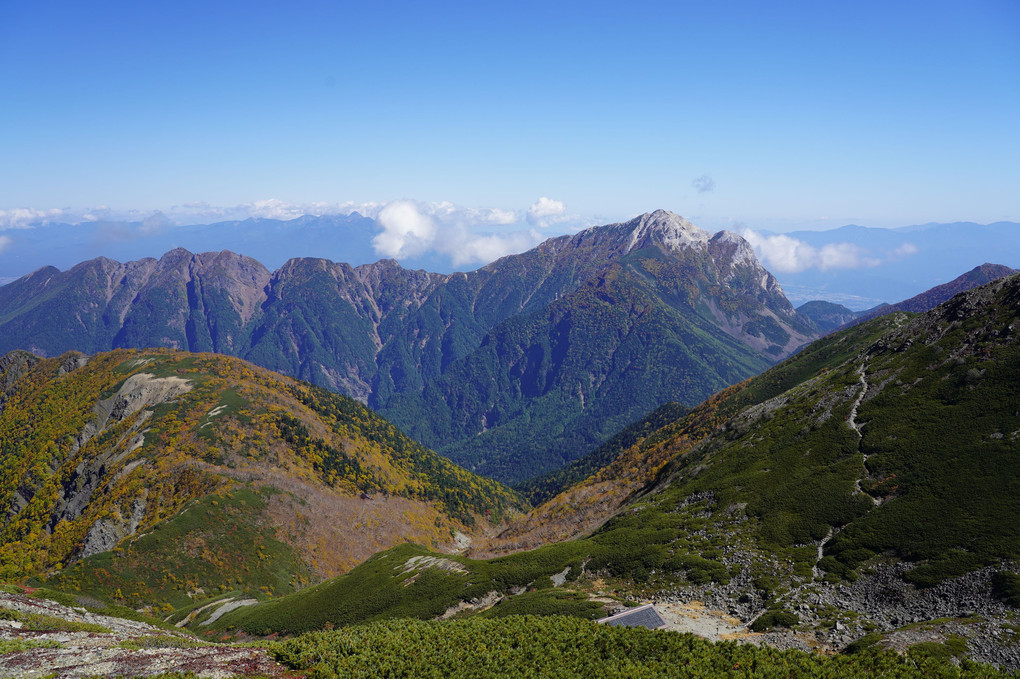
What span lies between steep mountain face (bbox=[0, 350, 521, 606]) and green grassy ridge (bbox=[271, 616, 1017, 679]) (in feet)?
280

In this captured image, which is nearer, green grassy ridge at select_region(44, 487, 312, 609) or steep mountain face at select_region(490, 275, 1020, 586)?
steep mountain face at select_region(490, 275, 1020, 586)

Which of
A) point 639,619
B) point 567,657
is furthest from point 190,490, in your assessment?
point 639,619

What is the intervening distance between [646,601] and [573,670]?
752 inches

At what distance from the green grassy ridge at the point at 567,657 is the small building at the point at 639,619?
3236mm

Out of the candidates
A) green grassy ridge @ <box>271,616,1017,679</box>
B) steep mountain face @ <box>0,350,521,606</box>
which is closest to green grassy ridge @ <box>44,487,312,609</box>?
steep mountain face @ <box>0,350,521,606</box>

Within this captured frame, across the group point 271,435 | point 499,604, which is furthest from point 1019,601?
point 271,435

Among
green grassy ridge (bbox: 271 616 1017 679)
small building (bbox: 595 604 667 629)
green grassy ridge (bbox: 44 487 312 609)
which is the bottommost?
green grassy ridge (bbox: 44 487 312 609)

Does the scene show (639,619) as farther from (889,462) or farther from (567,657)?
(889,462)

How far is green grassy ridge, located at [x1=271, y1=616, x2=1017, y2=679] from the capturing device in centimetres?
3497

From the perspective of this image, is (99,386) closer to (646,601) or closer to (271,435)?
(271,435)

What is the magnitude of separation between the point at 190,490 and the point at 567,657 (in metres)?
125

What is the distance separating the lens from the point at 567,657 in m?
39.6

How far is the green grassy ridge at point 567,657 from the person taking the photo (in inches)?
1377

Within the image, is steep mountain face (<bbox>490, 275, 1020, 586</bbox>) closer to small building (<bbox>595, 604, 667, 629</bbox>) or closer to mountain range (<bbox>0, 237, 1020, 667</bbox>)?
mountain range (<bbox>0, 237, 1020, 667</bbox>)
